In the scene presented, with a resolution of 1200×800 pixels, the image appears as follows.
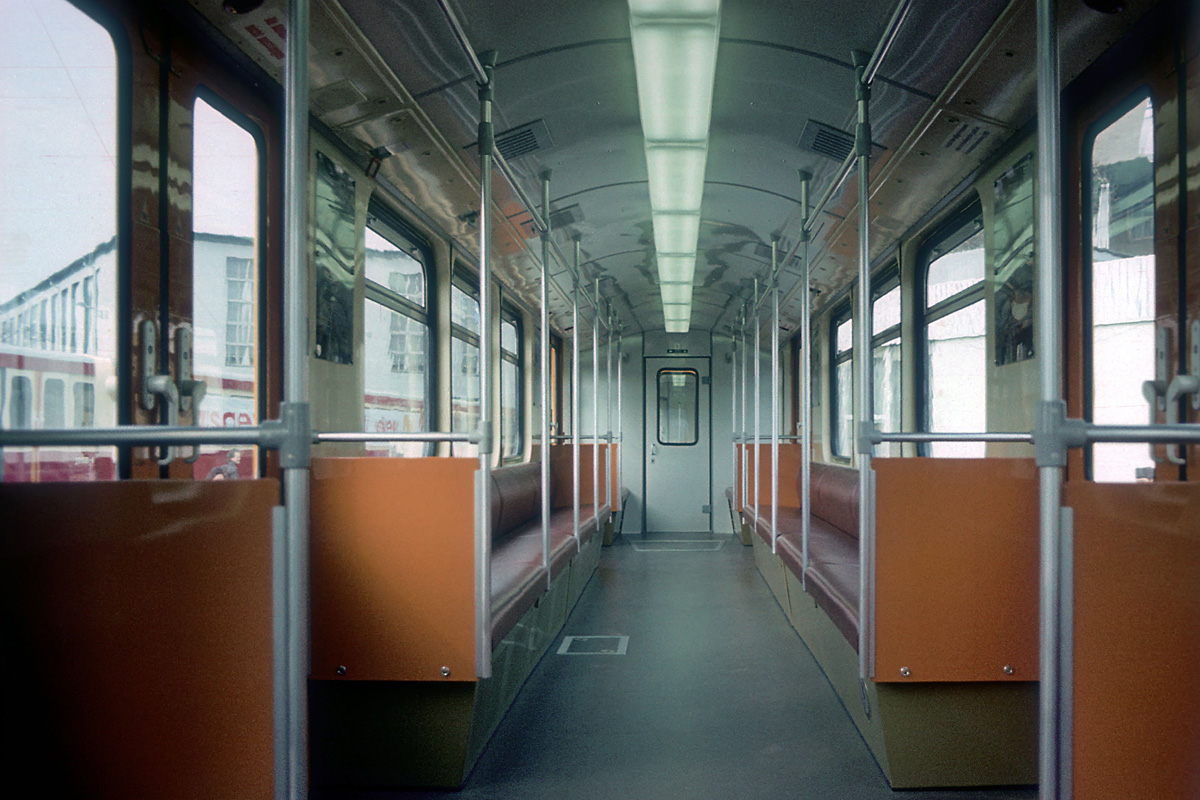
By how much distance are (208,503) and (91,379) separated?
78 centimetres

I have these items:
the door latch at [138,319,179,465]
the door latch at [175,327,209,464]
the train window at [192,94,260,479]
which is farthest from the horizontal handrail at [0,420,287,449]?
the train window at [192,94,260,479]

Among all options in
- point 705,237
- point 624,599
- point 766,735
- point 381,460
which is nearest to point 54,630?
point 381,460

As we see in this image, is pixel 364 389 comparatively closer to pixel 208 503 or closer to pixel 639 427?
pixel 208 503

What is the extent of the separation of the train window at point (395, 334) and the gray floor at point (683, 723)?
144 centimetres

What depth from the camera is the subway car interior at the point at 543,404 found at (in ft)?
4.66

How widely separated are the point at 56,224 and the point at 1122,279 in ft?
10.0

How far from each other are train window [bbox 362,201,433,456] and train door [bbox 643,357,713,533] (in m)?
5.59

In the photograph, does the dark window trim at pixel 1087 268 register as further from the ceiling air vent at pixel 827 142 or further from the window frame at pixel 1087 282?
the ceiling air vent at pixel 827 142

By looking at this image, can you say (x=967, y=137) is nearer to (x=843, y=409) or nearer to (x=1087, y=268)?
(x=1087, y=268)

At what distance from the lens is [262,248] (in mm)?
2641

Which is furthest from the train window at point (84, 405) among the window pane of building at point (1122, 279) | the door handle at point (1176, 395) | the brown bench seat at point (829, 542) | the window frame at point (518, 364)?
the window frame at point (518, 364)

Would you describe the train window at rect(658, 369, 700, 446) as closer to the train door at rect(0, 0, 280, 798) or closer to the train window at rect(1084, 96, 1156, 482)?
the train window at rect(1084, 96, 1156, 482)

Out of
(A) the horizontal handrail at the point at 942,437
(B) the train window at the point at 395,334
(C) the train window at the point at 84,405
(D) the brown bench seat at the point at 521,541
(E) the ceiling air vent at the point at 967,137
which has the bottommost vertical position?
(D) the brown bench seat at the point at 521,541

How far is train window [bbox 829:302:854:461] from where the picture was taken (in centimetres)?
692
